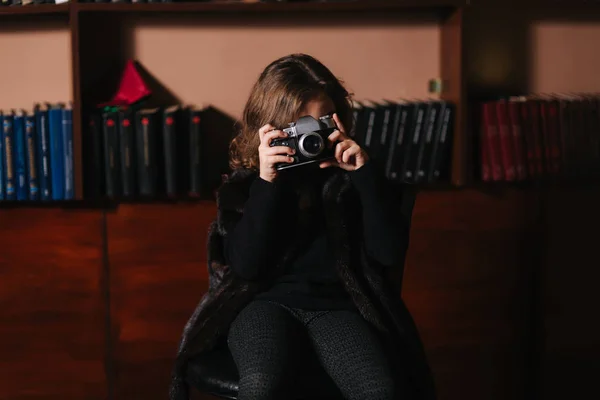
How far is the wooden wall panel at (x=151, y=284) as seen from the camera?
87.0 inches

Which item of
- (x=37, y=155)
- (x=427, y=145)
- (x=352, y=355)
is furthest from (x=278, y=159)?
(x=37, y=155)

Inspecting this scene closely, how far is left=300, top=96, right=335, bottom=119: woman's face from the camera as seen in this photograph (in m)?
1.67

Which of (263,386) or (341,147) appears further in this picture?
(341,147)

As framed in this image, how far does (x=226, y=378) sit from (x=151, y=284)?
2.62ft

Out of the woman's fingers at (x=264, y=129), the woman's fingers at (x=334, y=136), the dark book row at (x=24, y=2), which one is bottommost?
the woman's fingers at (x=334, y=136)

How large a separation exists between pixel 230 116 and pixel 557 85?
3.20 feet

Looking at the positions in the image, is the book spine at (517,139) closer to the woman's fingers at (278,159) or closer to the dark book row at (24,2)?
the woman's fingers at (278,159)

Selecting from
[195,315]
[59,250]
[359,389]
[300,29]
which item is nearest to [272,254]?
[195,315]

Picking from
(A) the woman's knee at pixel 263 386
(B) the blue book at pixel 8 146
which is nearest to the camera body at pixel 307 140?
(A) the woman's knee at pixel 263 386

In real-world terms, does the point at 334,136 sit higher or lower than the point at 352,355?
higher

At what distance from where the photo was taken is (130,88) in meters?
2.31

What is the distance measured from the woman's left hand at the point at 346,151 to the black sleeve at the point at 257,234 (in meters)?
0.14

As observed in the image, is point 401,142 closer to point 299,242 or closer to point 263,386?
point 299,242

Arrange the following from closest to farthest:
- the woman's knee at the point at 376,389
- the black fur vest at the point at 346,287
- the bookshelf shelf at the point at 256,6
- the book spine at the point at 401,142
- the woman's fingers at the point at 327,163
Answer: the woman's knee at the point at 376,389
the black fur vest at the point at 346,287
the woman's fingers at the point at 327,163
the bookshelf shelf at the point at 256,6
the book spine at the point at 401,142
